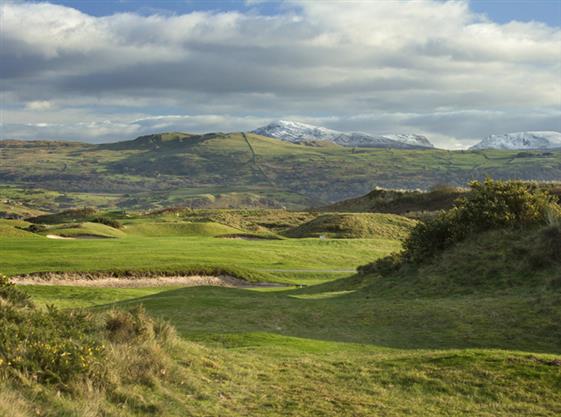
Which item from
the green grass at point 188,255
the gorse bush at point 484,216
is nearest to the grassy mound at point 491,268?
the gorse bush at point 484,216

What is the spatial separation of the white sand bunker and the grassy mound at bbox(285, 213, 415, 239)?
31.4 m

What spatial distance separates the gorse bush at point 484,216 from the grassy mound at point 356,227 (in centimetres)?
3812

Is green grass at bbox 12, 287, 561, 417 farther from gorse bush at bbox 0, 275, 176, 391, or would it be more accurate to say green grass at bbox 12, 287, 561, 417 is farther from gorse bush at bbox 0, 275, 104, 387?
gorse bush at bbox 0, 275, 104, 387

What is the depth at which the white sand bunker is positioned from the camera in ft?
126

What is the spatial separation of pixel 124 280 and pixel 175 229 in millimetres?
38077

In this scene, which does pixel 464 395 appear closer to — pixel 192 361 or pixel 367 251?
pixel 192 361

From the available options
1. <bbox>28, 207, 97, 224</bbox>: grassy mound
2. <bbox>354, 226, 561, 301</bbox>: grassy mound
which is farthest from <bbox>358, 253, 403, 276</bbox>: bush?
<bbox>28, 207, 97, 224</bbox>: grassy mound

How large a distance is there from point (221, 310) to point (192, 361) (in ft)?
35.8

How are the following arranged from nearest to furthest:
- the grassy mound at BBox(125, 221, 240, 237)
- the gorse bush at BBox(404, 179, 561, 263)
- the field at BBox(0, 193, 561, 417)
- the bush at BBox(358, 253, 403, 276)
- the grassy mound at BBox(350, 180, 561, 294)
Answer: the field at BBox(0, 193, 561, 417), the grassy mound at BBox(350, 180, 561, 294), the gorse bush at BBox(404, 179, 561, 263), the bush at BBox(358, 253, 403, 276), the grassy mound at BBox(125, 221, 240, 237)

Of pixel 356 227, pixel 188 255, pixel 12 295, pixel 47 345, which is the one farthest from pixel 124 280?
pixel 356 227

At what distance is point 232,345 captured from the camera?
1906cm

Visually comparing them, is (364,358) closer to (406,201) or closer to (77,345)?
(77,345)

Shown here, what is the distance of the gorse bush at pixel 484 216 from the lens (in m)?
33.8

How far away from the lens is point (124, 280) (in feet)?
133
